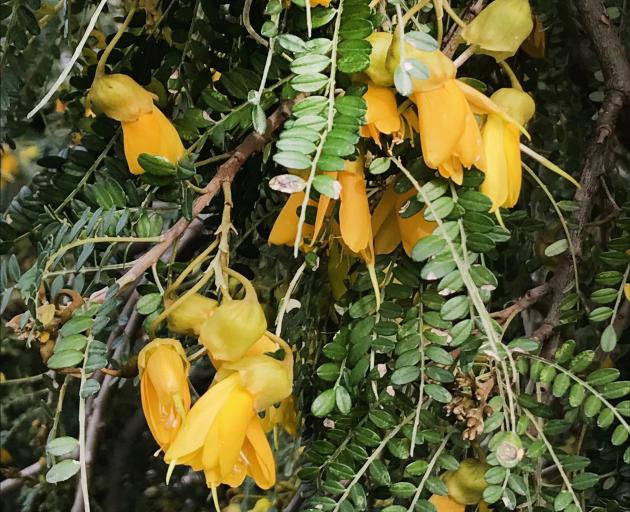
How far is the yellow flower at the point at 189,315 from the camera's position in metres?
0.46

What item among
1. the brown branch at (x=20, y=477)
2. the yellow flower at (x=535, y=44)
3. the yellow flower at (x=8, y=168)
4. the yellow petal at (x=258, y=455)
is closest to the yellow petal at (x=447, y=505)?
the yellow petal at (x=258, y=455)

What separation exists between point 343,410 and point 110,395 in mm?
622

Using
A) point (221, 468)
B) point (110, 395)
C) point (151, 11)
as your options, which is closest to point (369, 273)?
point (221, 468)

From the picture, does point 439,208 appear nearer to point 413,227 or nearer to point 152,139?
point 413,227

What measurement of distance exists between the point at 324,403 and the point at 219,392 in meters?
0.08

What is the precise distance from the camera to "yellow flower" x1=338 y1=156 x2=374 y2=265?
46cm

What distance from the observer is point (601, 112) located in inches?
24.2

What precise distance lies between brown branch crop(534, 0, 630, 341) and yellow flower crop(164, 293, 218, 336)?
249 mm

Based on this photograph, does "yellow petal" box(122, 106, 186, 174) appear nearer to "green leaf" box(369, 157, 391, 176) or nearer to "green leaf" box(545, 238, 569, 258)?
"green leaf" box(369, 157, 391, 176)

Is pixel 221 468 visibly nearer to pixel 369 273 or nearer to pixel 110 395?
pixel 369 273

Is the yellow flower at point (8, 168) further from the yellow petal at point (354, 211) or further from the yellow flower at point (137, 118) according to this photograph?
the yellow petal at point (354, 211)

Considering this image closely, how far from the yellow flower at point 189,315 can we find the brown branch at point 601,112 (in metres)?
0.25

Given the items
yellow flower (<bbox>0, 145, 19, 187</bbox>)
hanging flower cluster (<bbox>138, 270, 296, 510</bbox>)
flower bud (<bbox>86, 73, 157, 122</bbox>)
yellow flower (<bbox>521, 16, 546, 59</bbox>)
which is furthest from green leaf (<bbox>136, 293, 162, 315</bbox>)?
yellow flower (<bbox>0, 145, 19, 187</bbox>)

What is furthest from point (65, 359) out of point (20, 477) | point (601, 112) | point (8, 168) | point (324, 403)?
point (8, 168)
